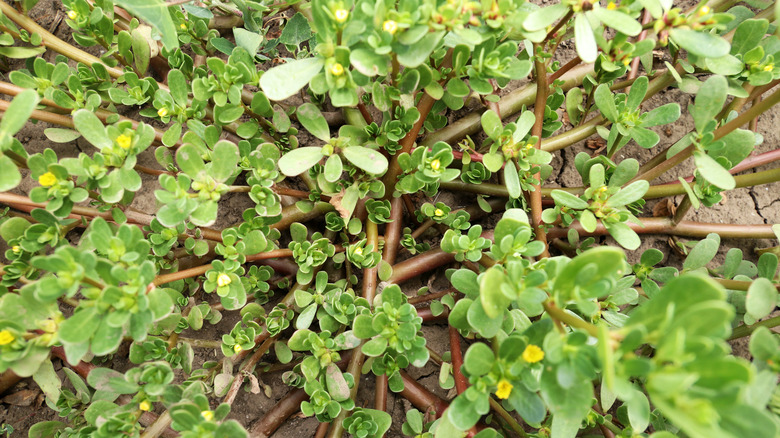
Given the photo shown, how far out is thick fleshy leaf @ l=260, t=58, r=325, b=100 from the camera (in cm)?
140

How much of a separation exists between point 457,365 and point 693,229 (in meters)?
1.29

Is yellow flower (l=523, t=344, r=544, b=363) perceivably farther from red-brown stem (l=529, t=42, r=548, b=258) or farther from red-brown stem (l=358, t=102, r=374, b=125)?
red-brown stem (l=358, t=102, r=374, b=125)

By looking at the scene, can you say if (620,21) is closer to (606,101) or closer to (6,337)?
(606,101)

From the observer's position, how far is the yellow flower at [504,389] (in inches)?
51.8

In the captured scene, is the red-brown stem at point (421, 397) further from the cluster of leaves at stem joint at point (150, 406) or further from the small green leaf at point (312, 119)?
the small green leaf at point (312, 119)

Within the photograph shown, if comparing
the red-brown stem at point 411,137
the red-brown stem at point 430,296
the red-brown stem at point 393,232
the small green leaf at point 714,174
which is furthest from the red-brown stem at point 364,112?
the small green leaf at point 714,174

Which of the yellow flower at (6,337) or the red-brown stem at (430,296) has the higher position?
the yellow flower at (6,337)

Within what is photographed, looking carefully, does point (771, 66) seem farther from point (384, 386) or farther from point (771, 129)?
point (384, 386)

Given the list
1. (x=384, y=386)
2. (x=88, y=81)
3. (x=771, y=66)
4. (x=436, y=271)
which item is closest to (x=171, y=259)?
(x=88, y=81)

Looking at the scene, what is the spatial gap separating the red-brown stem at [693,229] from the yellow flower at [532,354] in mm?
902

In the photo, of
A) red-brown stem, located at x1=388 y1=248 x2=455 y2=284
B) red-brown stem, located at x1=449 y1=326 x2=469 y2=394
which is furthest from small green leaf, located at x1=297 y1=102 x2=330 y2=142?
red-brown stem, located at x1=449 y1=326 x2=469 y2=394

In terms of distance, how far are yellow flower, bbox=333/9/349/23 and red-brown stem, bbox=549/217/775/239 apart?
128 centimetres

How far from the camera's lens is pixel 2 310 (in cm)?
128

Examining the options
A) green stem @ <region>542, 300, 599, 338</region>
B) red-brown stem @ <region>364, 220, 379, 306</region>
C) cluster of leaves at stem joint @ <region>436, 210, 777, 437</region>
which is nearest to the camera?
cluster of leaves at stem joint @ <region>436, 210, 777, 437</region>
